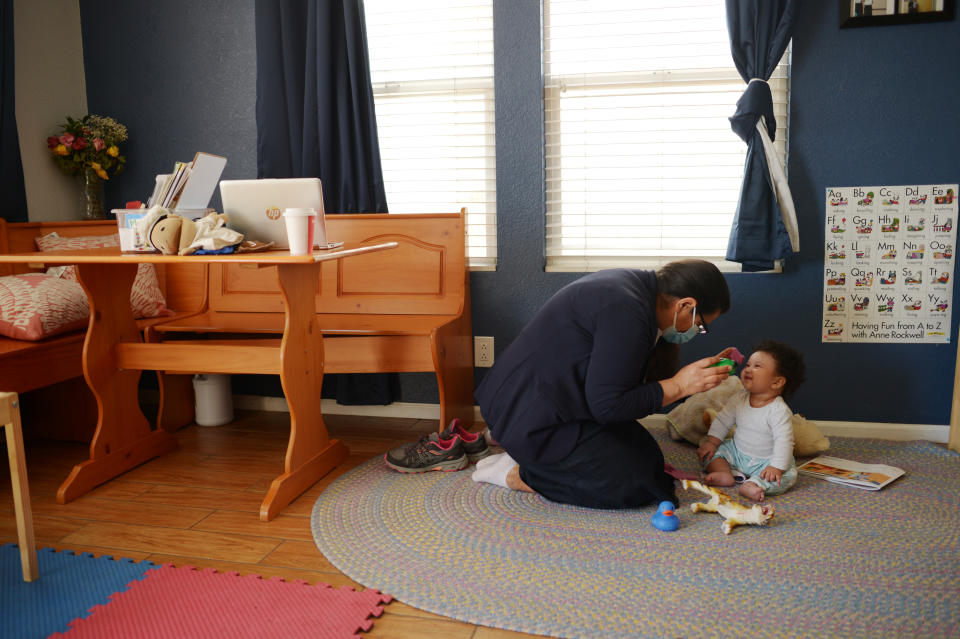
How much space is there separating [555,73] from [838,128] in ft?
3.53

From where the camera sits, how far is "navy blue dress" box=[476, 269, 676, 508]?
1931 mm

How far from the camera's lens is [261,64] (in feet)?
9.80

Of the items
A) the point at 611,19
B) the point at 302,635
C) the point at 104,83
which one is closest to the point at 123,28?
the point at 104,83

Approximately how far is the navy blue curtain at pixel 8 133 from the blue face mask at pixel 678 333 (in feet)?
8.89

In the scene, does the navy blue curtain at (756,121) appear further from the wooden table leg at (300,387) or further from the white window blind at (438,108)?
the wooden table leg at (300,387)

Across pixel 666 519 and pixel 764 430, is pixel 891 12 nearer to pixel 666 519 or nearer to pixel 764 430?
pixel 764 430

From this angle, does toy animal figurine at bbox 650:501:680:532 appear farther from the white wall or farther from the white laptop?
the white wall

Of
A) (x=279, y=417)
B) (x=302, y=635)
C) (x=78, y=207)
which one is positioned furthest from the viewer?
(x=78, y=207)

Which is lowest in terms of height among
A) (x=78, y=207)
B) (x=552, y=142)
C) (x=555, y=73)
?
(x=78, y=207)

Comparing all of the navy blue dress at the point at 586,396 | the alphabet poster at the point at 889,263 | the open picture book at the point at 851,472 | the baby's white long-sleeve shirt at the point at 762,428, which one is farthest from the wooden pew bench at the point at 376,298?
the alphabet poster at the point at 889,263

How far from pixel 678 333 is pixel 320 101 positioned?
1763 mm

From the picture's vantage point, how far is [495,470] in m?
2.32

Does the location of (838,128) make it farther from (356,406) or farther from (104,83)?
(104,83)

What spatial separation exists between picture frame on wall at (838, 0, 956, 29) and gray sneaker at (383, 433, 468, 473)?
2039mm
